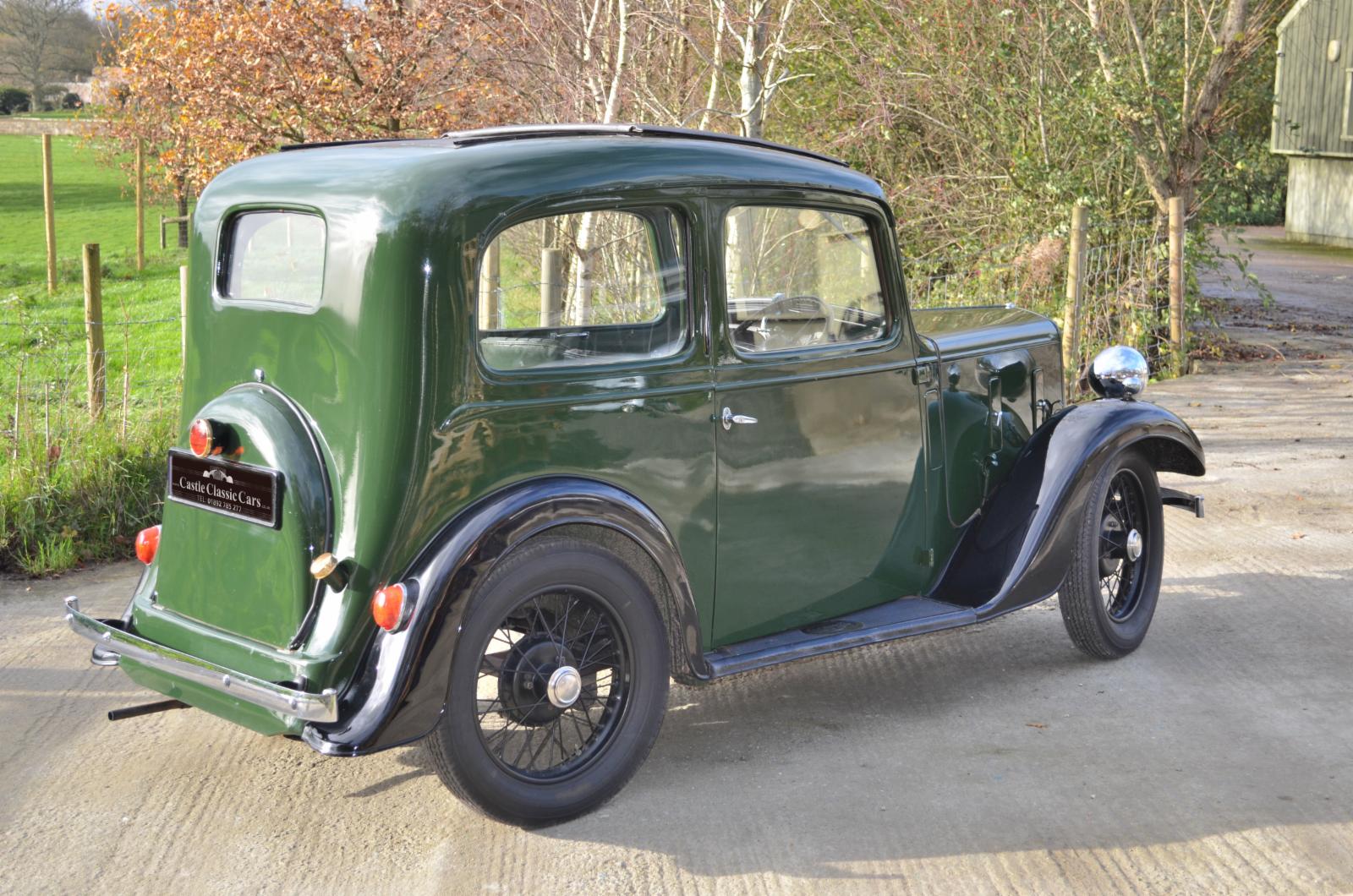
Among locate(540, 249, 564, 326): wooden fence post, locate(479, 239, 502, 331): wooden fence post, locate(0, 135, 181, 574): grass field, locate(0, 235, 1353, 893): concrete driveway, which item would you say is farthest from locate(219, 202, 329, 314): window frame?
locate(0, 135, 181, 574): grass field

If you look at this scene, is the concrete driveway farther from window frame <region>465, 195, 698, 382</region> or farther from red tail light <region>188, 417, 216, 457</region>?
window frame <region>465, 195, 698, 382</region>

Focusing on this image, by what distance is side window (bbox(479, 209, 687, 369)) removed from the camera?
4043mm

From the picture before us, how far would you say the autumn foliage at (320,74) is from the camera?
A: 482 inches

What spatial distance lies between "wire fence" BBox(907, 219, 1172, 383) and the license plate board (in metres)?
8.21

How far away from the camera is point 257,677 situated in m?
3.77

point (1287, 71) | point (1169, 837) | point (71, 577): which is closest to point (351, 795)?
point (1169, 837)

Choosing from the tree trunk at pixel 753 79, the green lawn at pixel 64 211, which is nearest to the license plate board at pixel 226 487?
the tree trunk at pixel 753 79

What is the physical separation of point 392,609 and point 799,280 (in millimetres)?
1848

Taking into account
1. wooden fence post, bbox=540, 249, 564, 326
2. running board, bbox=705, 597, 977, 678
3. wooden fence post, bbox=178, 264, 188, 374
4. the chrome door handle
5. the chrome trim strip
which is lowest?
running board, bbox=705, 597, 977, 678

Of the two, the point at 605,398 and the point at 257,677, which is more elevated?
the point at 605,398

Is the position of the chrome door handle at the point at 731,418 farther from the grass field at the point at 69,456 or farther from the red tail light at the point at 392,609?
the grass field at the point at 69,456

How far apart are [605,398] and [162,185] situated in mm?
20305

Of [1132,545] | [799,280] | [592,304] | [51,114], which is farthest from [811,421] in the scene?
[51,114]

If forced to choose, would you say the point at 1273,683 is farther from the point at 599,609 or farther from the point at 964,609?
the point at 599,609
